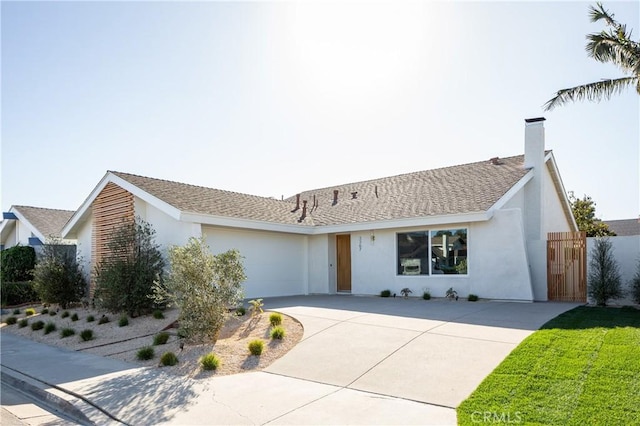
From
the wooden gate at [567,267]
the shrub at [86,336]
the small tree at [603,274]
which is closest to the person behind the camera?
the shrub at [86,336]

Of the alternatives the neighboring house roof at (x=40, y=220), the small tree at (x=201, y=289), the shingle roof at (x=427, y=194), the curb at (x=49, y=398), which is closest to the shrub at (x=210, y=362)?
the small tree at (x=201, y=289)

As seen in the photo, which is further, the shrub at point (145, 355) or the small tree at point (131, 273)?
the small tree at point (131, 273)

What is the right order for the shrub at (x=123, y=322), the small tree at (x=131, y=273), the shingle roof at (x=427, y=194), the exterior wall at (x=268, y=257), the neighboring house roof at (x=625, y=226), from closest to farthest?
the shrub at (x=123, y=322) → the small tree at (x=131, y=273) → the shingle roof at (x=427, y=194) → the exterior wall at (x=268, y=257) → the neighboring house roof at (x=625, y=226)

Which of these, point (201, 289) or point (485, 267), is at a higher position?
point (201, 289)

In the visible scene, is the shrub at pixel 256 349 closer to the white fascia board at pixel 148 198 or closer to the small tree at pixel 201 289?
the small tree at pixel 201 289

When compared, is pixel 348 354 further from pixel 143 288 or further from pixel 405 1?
pixel 405 1

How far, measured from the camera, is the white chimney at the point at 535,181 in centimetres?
1603

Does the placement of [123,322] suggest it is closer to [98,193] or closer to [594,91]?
[98,193]

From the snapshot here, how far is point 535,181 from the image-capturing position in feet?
53.0

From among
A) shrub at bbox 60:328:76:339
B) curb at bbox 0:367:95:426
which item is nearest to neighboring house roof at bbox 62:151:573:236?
shrub at bbox 60:328:76:339

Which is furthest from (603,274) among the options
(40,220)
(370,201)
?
(40,220)

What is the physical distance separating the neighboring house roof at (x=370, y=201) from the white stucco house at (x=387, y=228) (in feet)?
0.16

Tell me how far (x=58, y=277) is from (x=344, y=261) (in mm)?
10872

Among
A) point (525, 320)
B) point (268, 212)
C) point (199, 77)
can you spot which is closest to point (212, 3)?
point (199, 77)
